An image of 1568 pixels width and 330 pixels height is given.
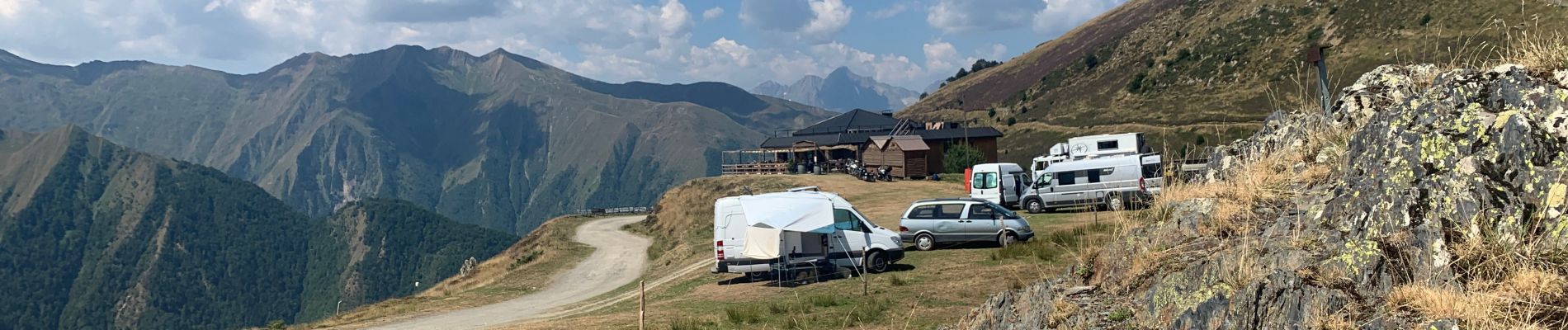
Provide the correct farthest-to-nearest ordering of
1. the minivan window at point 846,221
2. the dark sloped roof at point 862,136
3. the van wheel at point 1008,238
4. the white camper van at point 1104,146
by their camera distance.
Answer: the dark sloped roof at point 862,136, the white camper van at point 1104,146, the van wheel at point 1008,238, the minivan window at point 846,221

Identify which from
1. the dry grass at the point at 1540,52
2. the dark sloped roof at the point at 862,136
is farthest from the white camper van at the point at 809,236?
the dark sloped roof at the point at 862,136

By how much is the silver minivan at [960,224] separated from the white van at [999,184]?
10.1 m

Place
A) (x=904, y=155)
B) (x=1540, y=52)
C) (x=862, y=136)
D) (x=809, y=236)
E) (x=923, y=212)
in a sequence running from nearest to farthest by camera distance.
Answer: (x=1540, y=52) → (x=809, y=236) → (x=923, y=212) → (x=904, y=155) → (x=862, y=136)

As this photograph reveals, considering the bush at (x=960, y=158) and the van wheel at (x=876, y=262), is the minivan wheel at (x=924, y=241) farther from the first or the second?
the bush at (x=960, y=158)

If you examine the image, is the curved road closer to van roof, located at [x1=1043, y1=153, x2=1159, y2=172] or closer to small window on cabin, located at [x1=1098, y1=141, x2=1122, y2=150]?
van roof, located at [x1=1043, y1=153, x2=1159, y2=172]

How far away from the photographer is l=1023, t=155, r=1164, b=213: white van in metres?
31.7

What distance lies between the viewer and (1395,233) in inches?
182

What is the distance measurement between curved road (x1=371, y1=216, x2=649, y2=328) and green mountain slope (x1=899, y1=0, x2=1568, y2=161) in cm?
3690

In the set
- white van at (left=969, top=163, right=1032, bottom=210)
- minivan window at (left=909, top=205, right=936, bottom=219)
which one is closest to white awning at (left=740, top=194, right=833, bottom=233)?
minivan window at (left=909, top=205, right=936, bottom=219)

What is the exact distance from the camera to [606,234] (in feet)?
192

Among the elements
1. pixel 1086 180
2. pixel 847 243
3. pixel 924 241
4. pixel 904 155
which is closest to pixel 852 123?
pixel 904 155

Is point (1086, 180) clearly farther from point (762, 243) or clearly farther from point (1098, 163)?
point (762, 243)

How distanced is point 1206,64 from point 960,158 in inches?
1833

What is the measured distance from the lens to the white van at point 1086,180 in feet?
104
